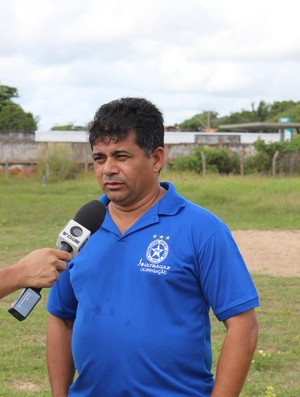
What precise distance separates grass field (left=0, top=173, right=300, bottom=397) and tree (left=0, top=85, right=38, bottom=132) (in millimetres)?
29082

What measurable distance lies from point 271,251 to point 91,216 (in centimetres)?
1082

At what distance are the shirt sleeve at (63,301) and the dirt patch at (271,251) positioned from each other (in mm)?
8261

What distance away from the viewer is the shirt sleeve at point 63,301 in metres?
3.14

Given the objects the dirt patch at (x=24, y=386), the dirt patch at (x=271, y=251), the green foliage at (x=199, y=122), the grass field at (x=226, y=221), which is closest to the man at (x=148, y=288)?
the grass field at (x=226, y=221)

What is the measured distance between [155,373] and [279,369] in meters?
3.79

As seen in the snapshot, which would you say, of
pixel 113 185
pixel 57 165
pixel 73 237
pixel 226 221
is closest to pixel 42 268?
pixel 73 237

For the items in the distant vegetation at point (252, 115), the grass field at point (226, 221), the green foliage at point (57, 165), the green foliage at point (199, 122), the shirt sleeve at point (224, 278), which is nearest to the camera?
the shirt sleeve at point (224, 278)

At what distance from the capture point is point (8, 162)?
3444 cm

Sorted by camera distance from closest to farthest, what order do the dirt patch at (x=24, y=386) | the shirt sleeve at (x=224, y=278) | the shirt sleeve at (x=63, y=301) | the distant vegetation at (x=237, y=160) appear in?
the shirt sleeve at (x=224, y=278) < the shirt sleeve at (x=63, y=301) < the dirt patch at (x=24, y=386) < the distant vegetation at (x=237, y=160)

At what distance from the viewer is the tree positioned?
60.9 m

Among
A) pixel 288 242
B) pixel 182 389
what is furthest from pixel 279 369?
pixel 288 242

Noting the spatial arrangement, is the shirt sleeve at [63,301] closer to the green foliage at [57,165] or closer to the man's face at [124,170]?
the man's face at [124,170]

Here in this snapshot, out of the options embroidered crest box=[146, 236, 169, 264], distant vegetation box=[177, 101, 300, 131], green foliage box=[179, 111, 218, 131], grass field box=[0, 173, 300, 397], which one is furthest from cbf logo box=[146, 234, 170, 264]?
green foliage box=[179, 111, 218, 131]

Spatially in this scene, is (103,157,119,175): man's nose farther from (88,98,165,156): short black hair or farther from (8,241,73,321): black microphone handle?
(8,241,73,321): black microphone handle
